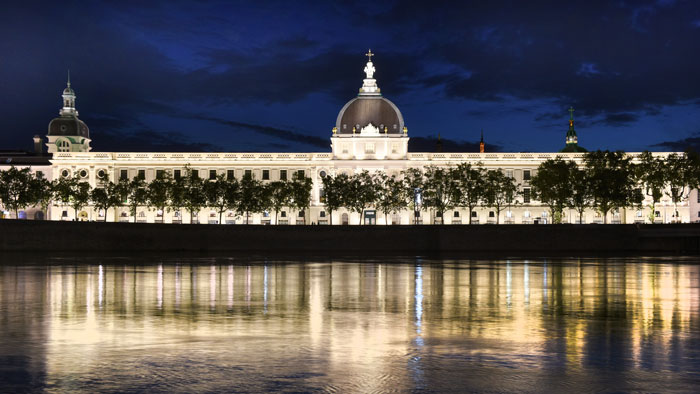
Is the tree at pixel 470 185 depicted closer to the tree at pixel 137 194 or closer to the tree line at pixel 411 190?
the tree line at pixel 411 190

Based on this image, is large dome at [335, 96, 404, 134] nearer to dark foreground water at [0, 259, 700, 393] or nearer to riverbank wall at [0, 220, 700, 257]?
riverbank wall at [0, 220, 700, 257]

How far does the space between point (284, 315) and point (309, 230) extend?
7389 cm

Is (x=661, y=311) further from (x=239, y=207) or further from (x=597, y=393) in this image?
(x=239, y=207)

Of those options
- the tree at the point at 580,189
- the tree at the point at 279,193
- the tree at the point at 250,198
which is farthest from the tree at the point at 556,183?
the tree at the point at 250,198

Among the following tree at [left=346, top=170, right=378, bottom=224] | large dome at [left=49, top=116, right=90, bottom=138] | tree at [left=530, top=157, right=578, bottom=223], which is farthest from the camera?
large dome at [left=49, top=116, right=90, bottom=138]

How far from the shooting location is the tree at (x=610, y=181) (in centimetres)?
12706

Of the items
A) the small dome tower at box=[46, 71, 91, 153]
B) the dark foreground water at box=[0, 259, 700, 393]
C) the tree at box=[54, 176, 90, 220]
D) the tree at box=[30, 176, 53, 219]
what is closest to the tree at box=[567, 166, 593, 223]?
the tree at box=[54, 176, 90, 220]

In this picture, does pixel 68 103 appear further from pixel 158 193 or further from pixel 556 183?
pixel 556 183

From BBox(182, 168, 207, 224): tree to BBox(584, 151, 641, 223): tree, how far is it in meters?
60.6

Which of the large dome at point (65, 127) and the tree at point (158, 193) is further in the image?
the large dome at point (65, 127)

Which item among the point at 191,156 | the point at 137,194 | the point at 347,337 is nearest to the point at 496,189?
the point at 137,194

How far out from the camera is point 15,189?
136m

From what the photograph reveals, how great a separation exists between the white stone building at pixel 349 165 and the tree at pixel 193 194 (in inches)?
739

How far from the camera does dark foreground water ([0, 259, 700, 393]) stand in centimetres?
1678
